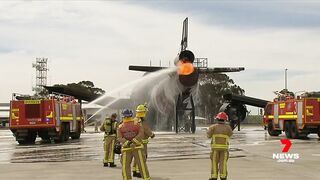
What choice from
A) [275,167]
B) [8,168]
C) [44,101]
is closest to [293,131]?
[44,101]

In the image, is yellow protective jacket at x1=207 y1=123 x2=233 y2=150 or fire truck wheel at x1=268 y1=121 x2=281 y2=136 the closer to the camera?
yellow protective jacket at x1=207 y1=123 x2=233 y2=150

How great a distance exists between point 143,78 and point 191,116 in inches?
233

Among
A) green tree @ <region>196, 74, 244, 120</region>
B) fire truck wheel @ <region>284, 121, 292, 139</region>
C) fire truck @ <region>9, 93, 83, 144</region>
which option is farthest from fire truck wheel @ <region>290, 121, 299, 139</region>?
green tree @ <region>196, 74, 244, 120</region>

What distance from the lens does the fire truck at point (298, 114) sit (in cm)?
3030

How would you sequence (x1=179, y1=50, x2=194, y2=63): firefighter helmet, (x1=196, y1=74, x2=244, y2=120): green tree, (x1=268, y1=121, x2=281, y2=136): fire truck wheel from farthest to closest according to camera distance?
1. (x1=196, y1=74, x2=244, y2=120): green tree
2. (x1=268, y1=121, x2=281, y2=136): fire truck wheel
3. (x1=179, y1=50, x2=194, y2=63): firefighter helmet

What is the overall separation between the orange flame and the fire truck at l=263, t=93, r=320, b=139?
619cm

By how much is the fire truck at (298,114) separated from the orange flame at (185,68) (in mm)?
6194

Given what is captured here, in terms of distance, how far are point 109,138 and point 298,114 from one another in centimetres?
1780

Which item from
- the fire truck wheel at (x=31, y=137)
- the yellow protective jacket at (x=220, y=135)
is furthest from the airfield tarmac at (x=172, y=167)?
the fire truck wheel at (x=31, y=137)

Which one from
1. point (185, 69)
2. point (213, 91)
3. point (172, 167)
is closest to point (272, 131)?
point (185, 69)

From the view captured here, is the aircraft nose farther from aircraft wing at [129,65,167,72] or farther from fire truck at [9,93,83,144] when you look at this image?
fire truck at [9,93,83,144]

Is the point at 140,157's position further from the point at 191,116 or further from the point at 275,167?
the point at 191,116

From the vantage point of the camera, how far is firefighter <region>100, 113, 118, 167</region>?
15.7 m

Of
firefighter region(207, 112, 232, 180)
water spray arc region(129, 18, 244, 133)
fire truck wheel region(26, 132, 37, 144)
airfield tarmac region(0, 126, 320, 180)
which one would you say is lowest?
airfield tarmac region(0, 126, 320, 180)
